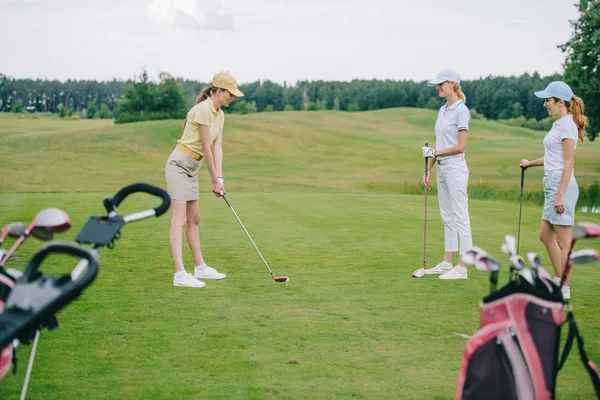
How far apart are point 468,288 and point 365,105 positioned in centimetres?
12461

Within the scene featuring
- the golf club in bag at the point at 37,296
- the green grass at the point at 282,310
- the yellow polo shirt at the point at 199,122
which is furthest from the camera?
the yellow polo shirt at the point at 199,122

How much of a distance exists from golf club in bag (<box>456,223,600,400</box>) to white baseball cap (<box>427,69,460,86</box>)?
4.91 metres

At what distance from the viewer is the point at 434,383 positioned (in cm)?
477

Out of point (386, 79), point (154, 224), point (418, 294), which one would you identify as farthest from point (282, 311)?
point (386, 79)

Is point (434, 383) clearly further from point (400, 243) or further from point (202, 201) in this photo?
point (202, 201)

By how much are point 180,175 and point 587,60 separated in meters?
30.9

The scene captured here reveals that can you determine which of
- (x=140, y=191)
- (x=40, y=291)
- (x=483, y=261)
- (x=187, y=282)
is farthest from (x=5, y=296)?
(x=187, y=282)

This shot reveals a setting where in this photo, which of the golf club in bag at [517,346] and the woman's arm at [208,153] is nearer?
the golf club in bag at [517,346]

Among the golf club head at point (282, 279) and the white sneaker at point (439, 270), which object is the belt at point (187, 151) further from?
the white sneaker at point (439, 270)

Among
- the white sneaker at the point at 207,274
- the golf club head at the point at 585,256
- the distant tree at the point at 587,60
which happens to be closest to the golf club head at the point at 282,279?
the white sneaker at the point at 207,274

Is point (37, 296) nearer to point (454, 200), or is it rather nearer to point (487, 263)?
point (487, 263)

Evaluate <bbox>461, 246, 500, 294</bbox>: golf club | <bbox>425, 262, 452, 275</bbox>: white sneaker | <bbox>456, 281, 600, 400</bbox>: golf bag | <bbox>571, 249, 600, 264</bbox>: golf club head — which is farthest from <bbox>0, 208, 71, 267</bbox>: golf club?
<bbox>425, 262, 452, 275</bbox>: white sneaker

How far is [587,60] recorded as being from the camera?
33969 mm

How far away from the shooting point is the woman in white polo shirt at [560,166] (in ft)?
23.9
